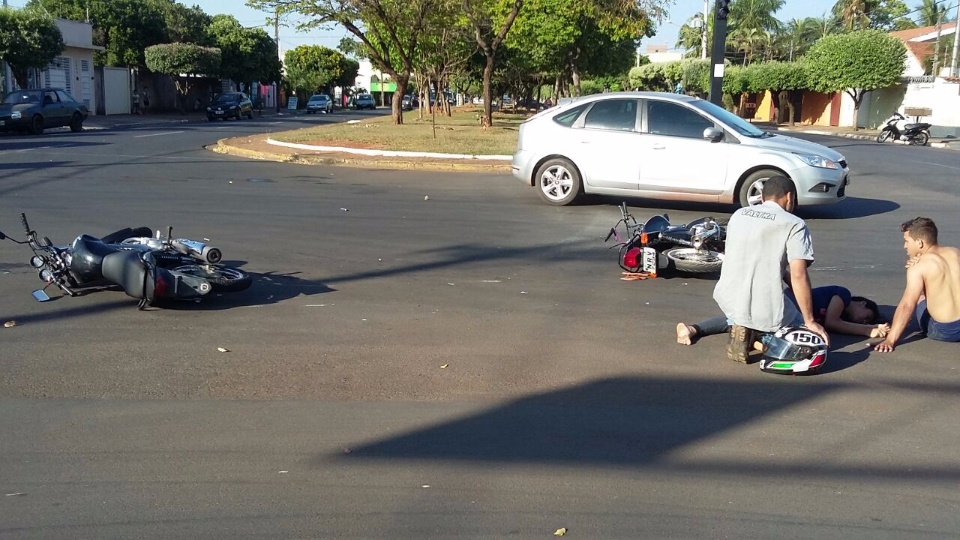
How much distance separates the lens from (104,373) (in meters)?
5.81

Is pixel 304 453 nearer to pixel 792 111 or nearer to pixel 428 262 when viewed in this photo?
pixel 428 262

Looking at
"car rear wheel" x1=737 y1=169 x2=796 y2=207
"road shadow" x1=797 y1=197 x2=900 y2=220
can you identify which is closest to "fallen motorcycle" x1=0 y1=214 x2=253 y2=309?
"car rear wheel" x1=737 y1=169 x2=796 y2=207

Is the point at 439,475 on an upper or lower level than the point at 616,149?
lower

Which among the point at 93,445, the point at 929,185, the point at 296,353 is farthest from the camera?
the point at 929,185

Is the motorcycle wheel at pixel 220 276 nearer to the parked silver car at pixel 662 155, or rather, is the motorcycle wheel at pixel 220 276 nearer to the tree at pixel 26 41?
the parked silver car at pixel 662 155

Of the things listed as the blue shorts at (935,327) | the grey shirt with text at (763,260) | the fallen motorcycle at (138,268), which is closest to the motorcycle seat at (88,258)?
the fallen motorcycle at (138,268)

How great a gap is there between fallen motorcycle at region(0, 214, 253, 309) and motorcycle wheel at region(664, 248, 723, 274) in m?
3.94

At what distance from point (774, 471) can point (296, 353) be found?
10.7 feet

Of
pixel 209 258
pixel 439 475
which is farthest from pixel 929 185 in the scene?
pixel 439 475

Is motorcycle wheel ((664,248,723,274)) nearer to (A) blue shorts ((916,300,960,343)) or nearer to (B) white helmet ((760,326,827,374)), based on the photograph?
(A) blue shorts ((916,300,960,343))

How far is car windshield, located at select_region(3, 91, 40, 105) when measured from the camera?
30.2 m

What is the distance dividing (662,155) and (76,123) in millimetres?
26397

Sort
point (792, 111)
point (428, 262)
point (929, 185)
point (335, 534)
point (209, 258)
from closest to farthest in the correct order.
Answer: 1. point (335, 534)
2. point (209, 258)
3. point (428, 262)
4. point (929, 185)
5. point (792, 111)

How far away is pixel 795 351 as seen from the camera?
582 centimetres
